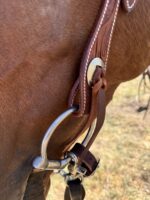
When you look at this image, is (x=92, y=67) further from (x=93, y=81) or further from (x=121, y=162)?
(x=121, y=162)

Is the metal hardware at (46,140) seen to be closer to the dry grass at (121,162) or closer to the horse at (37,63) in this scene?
the horse at (37,63)

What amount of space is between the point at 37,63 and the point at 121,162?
2594mm

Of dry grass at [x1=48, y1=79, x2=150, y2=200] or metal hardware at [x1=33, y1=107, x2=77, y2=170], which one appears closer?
metal hardware at [x1=33, y1=107, x2=77, y2=170]

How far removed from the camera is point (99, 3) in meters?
1.40

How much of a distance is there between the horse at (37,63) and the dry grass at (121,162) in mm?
1988

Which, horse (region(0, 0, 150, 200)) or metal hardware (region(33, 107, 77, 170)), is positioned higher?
horse (region(0, 0, 150, 200))

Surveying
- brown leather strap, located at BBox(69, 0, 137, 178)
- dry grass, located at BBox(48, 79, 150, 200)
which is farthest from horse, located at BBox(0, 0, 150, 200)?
dry grass, located at BBox(48, 79, 150, 200)

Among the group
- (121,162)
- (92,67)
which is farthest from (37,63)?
(121,162)

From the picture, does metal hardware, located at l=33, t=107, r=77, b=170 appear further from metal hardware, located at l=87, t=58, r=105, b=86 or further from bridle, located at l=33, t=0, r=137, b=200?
metal hardware, located at l=87, t=58, r=105, b=86

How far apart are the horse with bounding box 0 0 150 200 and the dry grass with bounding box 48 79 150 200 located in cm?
199

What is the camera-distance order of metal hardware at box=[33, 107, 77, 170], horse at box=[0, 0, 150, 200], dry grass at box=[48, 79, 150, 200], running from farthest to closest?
dry grass at box=[48, 79, 150, 200] < metal hardware at box=[33, 107, 77, 170] < horse at box=[0, 0, 150, 200]

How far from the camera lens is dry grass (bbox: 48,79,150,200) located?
3414mm

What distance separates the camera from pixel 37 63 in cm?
134

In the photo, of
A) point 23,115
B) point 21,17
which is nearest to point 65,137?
point 23,115
